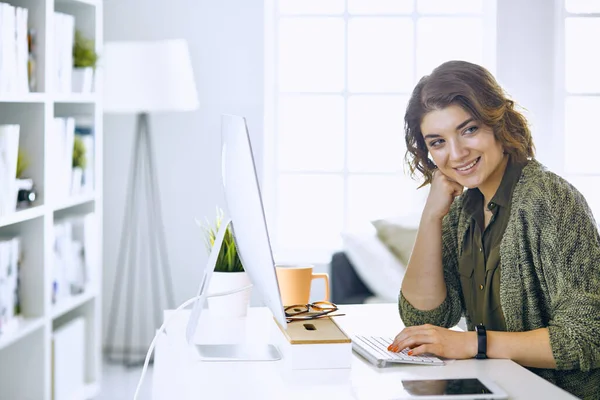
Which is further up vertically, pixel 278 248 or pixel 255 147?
pixel 255 147

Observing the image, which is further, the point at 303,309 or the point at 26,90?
the point at 26,90

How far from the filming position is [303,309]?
1.76 m

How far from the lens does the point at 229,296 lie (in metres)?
1.98

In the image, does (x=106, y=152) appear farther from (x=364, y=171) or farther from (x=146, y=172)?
(x=364, y=171)

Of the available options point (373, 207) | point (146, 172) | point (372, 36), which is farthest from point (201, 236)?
point (372, 36)

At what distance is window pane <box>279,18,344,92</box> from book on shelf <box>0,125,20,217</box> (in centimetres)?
193

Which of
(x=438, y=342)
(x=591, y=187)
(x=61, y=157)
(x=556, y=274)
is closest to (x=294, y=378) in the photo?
(x=438, y=342)

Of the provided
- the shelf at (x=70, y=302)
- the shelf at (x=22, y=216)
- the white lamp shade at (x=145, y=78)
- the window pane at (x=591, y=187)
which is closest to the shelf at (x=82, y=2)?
the white lamp shade at (x=145, y=78)

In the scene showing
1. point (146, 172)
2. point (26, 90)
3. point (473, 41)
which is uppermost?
point (473, 41)

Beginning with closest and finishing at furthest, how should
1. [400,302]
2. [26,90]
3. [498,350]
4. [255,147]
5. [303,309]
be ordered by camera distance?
[498,350]
[303,309]
[400,302]
[26,90]
[255,147]

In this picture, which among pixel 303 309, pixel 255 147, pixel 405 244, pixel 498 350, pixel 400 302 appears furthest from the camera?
pixel 255 147

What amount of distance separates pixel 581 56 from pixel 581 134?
432mm

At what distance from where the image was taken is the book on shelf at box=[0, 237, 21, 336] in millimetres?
2877

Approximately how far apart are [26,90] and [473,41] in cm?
254
